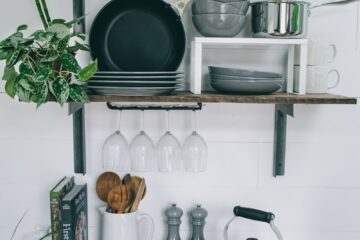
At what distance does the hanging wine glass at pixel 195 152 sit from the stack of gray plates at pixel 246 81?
0.68 ft

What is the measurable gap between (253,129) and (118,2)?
0.60 meters

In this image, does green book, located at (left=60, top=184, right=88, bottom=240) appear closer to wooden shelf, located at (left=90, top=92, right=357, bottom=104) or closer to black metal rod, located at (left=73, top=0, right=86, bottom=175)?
black metal rod, located at (left=73, top=0, right=86, bottom=175)

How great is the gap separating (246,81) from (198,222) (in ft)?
1.67

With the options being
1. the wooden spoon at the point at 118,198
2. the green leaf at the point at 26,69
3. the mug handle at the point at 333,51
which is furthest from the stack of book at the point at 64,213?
the mug handle at the point at 333,51

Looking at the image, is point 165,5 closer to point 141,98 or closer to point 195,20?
point 195,20

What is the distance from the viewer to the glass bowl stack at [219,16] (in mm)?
1352

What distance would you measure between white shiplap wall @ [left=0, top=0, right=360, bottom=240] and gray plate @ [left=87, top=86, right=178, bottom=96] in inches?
11.3

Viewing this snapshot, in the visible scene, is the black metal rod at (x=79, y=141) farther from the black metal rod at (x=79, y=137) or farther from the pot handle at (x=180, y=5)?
the pot handle at (x=180, y=5)

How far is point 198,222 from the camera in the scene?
1550 mm

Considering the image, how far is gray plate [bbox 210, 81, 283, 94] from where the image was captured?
1.31 metres

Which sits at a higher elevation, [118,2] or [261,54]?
[118,2]

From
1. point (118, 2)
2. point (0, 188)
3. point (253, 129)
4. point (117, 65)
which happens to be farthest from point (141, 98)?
point (0, 188)

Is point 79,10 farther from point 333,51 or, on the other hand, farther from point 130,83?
point 333,51

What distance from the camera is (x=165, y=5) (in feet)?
4.78
